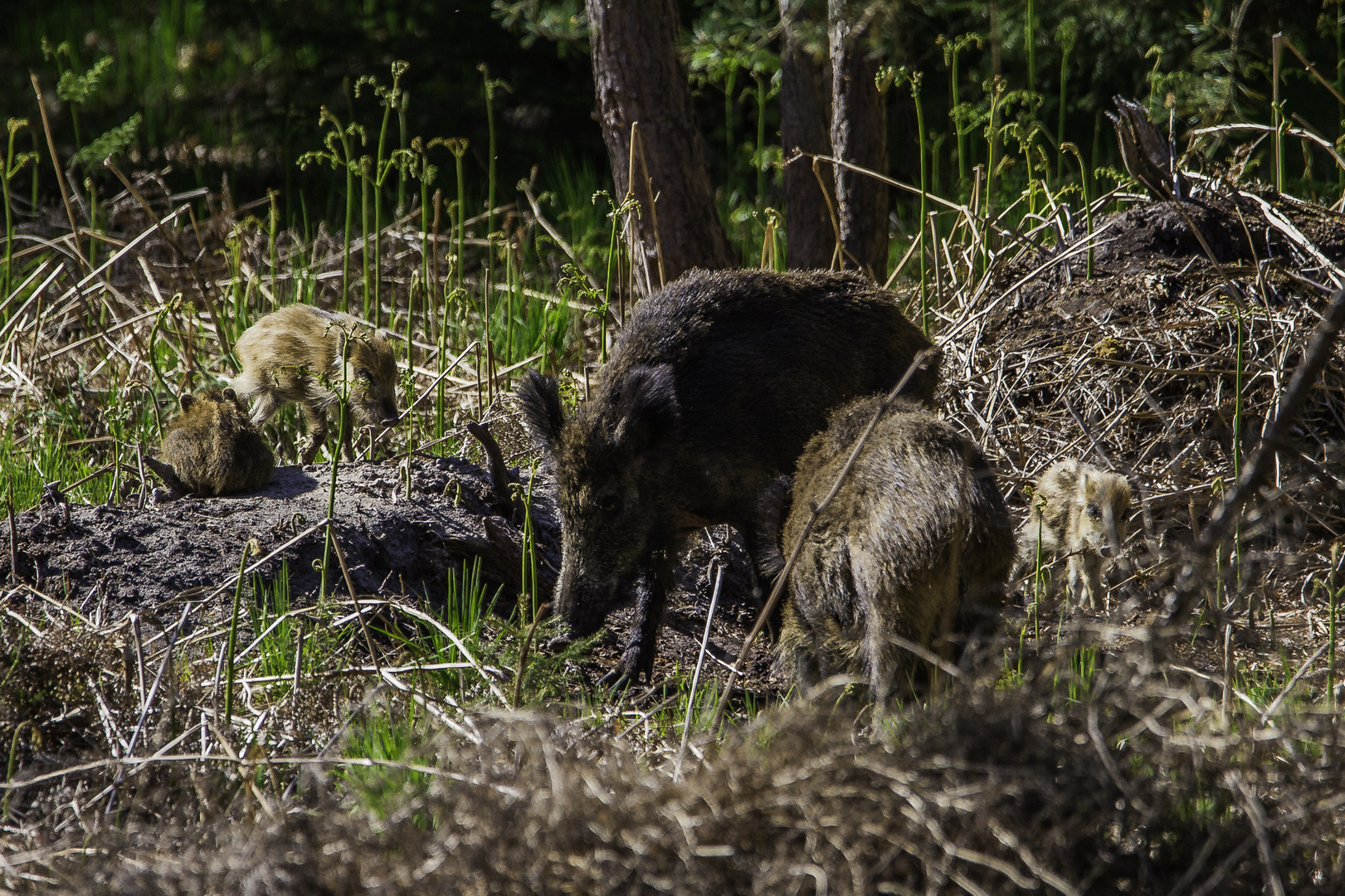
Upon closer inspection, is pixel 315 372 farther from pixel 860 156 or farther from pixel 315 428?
pixel 860 156

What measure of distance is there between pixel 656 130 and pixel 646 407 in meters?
2.26

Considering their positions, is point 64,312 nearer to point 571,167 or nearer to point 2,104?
point 2,104

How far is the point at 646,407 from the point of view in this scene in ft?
12.8

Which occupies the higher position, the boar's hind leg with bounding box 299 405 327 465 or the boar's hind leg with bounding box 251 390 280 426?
the boar's hind leg with bounding box 251 390 280 426

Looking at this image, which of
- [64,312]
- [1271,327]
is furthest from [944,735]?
[64,312]

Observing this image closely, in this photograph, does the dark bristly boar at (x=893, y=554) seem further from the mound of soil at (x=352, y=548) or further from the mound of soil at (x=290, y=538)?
the mound of soil at (x=290, y=538)

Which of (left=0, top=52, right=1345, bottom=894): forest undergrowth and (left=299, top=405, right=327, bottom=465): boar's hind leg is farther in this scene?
(left=299, top=405, right=327, bottom=465): boar's hind leg

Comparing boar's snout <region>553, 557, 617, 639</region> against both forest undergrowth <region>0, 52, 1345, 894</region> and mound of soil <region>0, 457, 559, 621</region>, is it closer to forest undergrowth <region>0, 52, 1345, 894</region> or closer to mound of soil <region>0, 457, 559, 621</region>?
forest undergrowth <region>0, 52, 1345, 894</region>

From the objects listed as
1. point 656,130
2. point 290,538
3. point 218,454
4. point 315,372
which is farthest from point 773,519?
point 656,130

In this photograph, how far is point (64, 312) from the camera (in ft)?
22.4

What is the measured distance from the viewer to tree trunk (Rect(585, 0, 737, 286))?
18.1ft

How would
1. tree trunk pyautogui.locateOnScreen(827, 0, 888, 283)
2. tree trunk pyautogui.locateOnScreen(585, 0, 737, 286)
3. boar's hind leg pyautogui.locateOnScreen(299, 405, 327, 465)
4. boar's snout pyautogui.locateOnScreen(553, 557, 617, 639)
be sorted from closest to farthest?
boar's snout pyautogui.locateOnScreen(553, 557, 617, 639), boar's hind leg pyautogui.locateOnScreen(299, 405, 327, 465), tree trunk pyautogui.locateOnScreen(585, 0, 737, 286), tree trunk pyautogui.locateOnScreen(827, 0, 888, 283)

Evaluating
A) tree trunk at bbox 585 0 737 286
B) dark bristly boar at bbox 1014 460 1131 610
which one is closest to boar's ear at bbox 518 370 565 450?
tree trunk at bbox 585 0 737 286

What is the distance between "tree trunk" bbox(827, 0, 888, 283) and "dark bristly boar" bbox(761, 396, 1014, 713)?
2.87 metres
